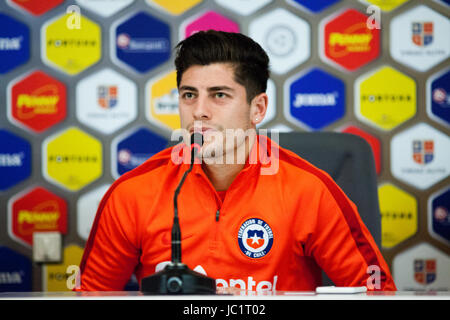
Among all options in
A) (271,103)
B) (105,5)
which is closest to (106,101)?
(105,5)

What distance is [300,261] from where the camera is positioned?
1.17 metres

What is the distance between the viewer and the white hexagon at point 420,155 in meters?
1.98

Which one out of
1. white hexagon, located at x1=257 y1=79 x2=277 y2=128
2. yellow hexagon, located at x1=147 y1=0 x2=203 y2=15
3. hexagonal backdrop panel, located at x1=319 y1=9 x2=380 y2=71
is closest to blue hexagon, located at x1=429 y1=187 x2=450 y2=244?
hexagonal backdrop panel, located at x1=319 y1=9 x2=380 y2=71

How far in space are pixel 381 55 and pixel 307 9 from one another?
1.12 feet

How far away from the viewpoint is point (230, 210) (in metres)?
1.15

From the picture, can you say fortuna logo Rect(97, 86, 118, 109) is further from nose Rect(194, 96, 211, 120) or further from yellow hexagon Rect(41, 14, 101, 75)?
nose Rect(194, 96, 211, 120)

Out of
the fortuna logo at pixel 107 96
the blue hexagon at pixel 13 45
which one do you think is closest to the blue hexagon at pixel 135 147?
the fortuna logo at pixel 107 96

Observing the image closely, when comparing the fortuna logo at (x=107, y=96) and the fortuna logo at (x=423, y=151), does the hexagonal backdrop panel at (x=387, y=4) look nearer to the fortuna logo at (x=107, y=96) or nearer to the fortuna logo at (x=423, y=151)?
the fortuna logo at (x=423, y=151)

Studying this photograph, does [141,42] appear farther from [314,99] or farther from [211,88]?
[211,88]

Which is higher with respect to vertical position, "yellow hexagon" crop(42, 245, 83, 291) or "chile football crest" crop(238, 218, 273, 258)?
"chile football crest" crop(238, 218, 273, 258)

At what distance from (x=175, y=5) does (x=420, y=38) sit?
975 millimetres

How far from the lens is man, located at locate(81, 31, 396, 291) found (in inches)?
44.1

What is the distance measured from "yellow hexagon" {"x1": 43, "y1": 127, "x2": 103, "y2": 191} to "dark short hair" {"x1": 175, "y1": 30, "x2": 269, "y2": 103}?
0.85 m
